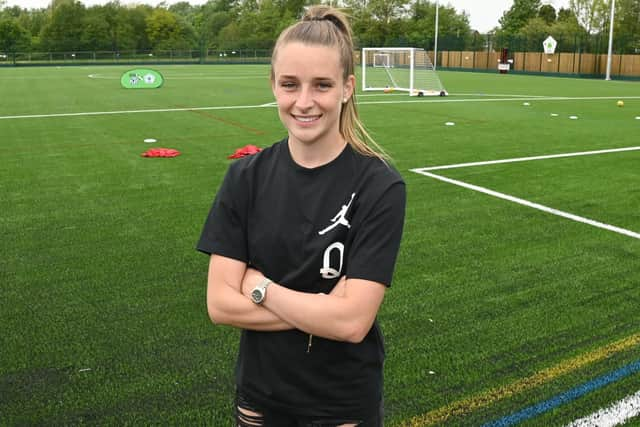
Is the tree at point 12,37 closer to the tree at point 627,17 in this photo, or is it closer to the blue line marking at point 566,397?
the tree at point 627,17

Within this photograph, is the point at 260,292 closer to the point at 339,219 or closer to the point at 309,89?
the point at 339,219

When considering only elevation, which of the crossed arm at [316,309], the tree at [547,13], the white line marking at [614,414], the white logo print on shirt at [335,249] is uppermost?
the tree at [547,13]

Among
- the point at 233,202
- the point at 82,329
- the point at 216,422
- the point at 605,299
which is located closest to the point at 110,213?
the point at 82,329

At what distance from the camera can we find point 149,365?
383 centimetres

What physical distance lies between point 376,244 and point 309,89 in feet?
1.48

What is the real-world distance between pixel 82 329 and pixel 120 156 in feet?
21.7

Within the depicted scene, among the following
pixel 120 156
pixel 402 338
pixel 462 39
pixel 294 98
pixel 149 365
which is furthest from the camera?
pixel 462 39

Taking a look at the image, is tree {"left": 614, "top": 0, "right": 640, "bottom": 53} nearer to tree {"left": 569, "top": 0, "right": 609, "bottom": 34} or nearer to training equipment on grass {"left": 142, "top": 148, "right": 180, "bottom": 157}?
tree {"left": 569, "top": 0, "right": 609, "bottom": 34}

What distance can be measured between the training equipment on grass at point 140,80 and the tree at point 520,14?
69.9 meters

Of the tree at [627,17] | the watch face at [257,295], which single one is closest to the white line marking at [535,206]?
the watch face at [257,295]

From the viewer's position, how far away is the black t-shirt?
73.2 inches

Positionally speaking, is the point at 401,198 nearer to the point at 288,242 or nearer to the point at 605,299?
Result: the point at 288,242

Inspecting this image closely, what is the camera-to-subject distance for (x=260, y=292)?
1877 mm

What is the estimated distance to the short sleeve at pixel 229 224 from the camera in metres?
1.93
